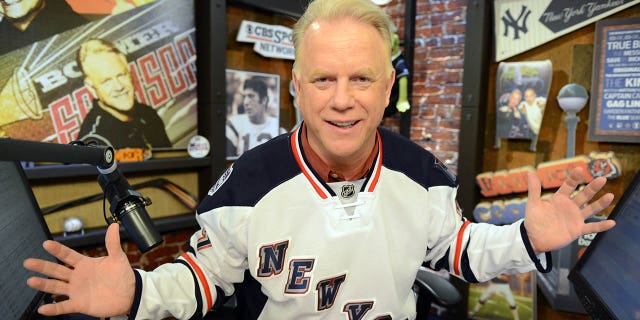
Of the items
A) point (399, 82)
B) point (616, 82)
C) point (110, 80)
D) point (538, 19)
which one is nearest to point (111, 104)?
point (110, 80)

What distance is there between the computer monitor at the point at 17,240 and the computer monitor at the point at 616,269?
1318 millimetres

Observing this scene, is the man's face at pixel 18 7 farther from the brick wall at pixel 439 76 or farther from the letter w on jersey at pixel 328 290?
the brick wall at pixel 439 76

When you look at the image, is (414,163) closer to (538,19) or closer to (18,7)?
(538,19)

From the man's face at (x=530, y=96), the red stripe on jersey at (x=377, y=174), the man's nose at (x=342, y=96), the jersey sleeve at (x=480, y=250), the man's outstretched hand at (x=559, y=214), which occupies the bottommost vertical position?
the jersey sleeve at (x=480, y=250)

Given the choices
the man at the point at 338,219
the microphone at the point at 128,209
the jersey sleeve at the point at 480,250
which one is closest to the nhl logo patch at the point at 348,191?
the man at the point at 338,219

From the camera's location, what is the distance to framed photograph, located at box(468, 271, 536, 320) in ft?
8.40

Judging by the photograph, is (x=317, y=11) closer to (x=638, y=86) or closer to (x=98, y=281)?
(x=98, y=281)

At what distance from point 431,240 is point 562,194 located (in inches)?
Result: 16.8

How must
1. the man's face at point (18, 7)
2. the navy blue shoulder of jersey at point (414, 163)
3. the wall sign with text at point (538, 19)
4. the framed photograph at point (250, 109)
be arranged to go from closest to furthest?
the navy blue shoulder of jersey at point (414, 163), the man's face at point (18, 7), the wall sign with text at point (538, 19), the framed photograph at point (250, 109)

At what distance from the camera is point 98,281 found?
0.97 metres

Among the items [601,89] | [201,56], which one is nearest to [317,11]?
[201,56]

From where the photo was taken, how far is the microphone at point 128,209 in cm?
86

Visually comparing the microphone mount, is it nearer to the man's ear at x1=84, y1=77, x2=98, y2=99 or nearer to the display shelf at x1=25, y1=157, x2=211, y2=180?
the display shelf at x1=25, y1=157, x2=211, y2=180

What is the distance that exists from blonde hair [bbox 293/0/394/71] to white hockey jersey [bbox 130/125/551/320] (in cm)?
37
